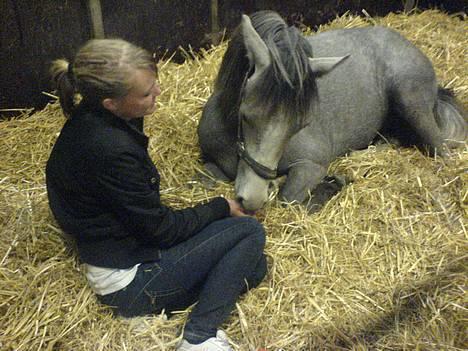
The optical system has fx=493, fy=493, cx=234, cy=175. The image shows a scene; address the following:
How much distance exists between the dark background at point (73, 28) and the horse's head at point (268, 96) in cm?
162

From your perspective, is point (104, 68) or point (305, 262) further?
point (305, 262)

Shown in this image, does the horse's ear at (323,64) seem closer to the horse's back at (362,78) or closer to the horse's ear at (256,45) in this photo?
the horse's ear at (256,45)

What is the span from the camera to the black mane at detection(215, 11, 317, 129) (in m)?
2.42

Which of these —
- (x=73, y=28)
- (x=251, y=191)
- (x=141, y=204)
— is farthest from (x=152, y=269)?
(x=73, y=28)

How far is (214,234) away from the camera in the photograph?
7.34 ft

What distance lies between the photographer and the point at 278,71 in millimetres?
2418

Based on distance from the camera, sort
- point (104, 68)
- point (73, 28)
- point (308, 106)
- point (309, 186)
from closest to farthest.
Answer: point (104, 68) < point (308, 106) < point (309, 186) < point (73, 28)

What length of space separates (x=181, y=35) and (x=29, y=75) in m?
1.35

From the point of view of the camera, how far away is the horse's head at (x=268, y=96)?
2416mm

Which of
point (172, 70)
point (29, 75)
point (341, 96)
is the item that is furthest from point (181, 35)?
point (341, 96)

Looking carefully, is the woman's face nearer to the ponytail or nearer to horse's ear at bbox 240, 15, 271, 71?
the ponytail

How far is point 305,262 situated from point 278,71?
3.32ft

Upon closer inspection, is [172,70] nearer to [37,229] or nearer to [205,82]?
[205,82]

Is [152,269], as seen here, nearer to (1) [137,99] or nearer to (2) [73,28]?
(1) [137,99]
